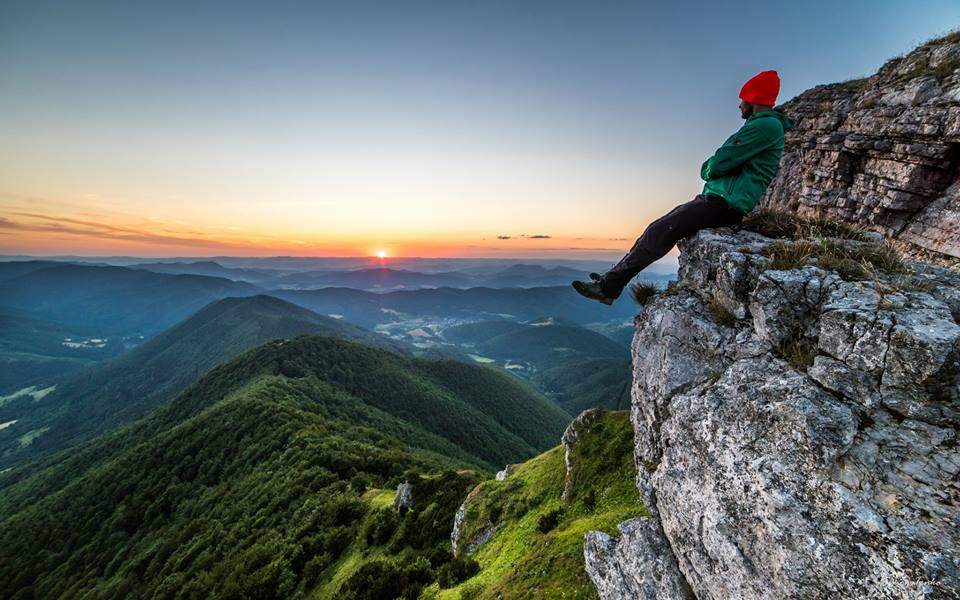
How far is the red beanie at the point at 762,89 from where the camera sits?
8.81 meters

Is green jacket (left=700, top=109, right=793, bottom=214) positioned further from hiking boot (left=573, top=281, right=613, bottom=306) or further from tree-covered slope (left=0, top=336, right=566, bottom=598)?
tree-covered slope (left=0, top=336, right=566, bottom=598)

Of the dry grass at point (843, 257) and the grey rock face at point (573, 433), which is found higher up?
the dry grass at point (843, 257)

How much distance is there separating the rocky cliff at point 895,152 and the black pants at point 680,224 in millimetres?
9675

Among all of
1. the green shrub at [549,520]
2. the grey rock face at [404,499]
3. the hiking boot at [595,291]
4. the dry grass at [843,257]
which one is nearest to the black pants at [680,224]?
the hiking boot at [595,291]

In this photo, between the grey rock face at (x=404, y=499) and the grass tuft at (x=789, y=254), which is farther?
the grey rock face at (x=404, y=499)

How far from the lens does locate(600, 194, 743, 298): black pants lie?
968cm

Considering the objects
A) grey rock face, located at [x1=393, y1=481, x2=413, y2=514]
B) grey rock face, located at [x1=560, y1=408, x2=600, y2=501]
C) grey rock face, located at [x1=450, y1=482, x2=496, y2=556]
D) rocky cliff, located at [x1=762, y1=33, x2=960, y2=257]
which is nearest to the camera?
rocky cliff, located at [x1=762, y1=33, x2=960, y2=257]

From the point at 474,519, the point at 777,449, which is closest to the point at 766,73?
the point at 777,449

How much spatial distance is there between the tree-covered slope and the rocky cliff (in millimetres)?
26625

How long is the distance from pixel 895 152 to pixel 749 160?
510 inches

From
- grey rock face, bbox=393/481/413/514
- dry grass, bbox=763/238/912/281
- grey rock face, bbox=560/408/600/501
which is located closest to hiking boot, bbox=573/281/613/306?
dry grass, bbox=763/238/912/281

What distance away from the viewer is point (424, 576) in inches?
728

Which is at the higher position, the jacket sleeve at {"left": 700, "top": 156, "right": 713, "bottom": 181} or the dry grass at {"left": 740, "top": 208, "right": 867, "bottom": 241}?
the jacket sleeve at {"left": 700, "top": 156, "right": 713, "bottom": 181}

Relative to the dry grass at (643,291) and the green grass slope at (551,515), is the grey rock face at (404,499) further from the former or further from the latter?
the dry grass at (643,291)
